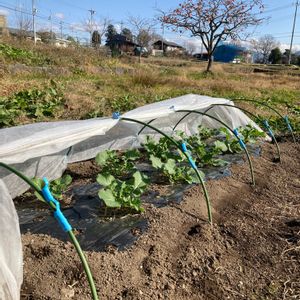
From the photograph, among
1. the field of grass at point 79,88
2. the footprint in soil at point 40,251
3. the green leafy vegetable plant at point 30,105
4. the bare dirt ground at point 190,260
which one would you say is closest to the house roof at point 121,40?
the field of grass at point 79,88

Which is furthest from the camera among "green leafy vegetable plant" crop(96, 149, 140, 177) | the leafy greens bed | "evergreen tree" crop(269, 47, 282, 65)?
"evergreen tree" crop(269, 47, 282, 65)

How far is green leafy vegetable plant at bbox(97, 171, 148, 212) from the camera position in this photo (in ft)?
9.26

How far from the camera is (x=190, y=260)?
2469 mm

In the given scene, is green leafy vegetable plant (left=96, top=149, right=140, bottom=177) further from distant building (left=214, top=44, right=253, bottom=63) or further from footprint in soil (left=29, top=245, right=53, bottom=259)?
distant building (left=214, top=44, right=253, bottom=63)

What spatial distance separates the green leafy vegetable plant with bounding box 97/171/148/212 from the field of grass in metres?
3.16

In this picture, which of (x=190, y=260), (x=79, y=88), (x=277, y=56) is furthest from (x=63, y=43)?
(x=277, y=56)

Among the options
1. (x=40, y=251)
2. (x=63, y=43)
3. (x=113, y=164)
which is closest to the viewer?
(x=40, y=251)

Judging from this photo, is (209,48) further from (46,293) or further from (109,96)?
(46,293)

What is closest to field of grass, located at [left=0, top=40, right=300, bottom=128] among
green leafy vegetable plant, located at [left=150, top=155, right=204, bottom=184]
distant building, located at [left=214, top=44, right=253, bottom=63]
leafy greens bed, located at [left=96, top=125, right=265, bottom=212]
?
leafy greens bed, located at [left=96, top=125, right=265, bottom=212]

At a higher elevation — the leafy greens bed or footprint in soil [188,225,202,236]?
the leafy greens bed

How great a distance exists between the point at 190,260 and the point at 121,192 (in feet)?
2.62

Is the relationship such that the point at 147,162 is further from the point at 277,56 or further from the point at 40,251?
the point at 277,56

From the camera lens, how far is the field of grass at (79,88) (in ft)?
22.6

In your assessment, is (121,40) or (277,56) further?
(277,56)
